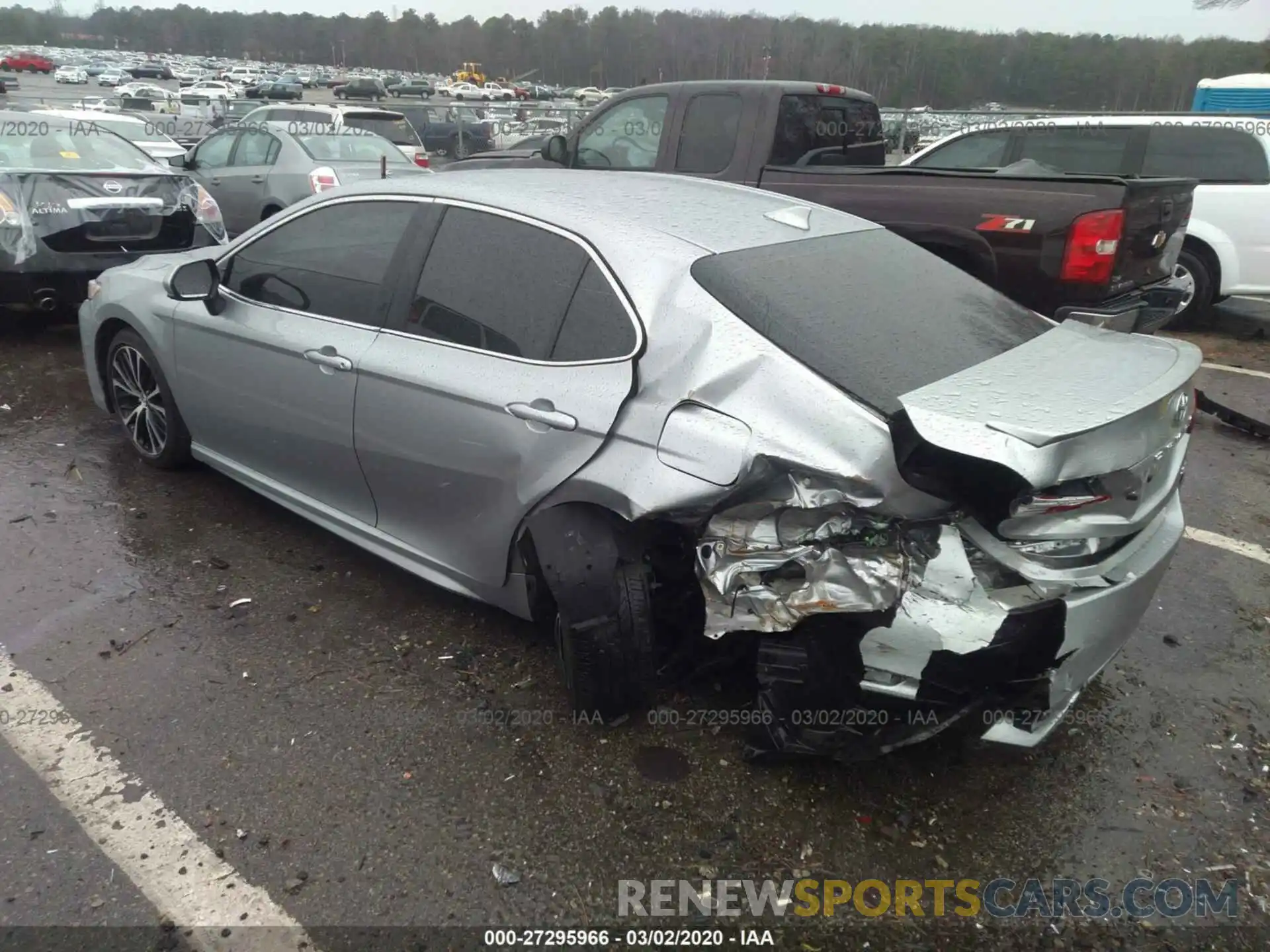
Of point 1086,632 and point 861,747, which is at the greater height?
point 1086,632

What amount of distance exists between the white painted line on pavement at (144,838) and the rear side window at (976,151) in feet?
27.2

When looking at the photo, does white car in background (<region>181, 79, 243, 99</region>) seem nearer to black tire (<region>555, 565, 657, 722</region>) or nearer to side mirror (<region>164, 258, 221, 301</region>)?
side mirror (<region>164, 258, 221, 301</region>)

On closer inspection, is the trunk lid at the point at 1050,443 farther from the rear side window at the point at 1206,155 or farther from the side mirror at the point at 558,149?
the rear side window at the point at 1206,155

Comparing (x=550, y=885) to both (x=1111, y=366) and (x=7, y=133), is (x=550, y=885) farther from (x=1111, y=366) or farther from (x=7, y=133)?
(x=7, y=133)

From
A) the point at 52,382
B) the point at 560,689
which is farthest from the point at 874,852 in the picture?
the point at 52,382

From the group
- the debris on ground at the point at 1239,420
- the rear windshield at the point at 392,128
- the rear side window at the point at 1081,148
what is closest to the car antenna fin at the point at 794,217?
the debris on ground at the point at 1239,420

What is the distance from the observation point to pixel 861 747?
2.39 m

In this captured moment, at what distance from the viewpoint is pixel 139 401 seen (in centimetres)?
455

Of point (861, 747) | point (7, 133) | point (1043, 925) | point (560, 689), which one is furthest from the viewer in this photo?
point (7, 133)

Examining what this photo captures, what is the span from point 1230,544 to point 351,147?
9.93 meters

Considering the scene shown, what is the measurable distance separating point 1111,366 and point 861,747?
1378 millimetres

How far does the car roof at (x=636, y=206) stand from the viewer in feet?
9.37

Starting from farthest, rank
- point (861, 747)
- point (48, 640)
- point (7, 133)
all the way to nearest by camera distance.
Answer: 1. point (7, 133)
2. point (48, 640)
3. point (861, 747)

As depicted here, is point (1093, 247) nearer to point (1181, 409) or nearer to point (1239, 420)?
point (1239, 420)
